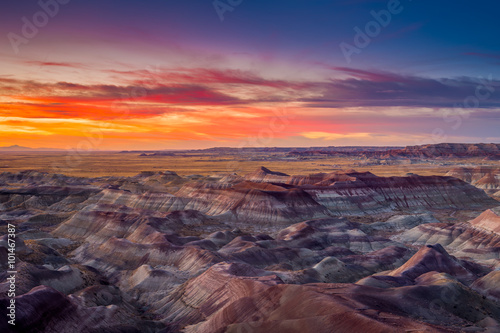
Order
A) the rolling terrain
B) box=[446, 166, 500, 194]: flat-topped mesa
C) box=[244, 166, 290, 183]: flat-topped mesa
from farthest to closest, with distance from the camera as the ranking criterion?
1. box=[446, 166, 500, 194]: flat-topped mesa
2. box=[244, 166, 290, 183]: flat-topped mesa
3. the rolling terrain


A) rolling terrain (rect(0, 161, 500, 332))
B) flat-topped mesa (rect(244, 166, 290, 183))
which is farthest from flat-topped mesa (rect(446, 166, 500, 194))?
flat-topped mesa (rect(244, 166, 290, 183))

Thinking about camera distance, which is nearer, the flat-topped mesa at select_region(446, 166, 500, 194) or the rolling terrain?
the rolling terrain

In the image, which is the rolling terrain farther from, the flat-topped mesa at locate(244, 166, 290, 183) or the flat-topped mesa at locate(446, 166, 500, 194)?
the flat-topped mesa at locate(446, 166, 500, 194)

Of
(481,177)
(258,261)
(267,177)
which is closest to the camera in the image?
(258,261)

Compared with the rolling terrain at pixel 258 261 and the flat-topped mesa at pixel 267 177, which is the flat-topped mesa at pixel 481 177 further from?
the flat-topped mesa at pixel 267 177

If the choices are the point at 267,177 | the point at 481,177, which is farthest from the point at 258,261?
the point at 481,177

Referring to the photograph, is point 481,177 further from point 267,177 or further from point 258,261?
point 258,261

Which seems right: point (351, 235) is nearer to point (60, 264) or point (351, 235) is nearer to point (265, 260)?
point (265, 260)

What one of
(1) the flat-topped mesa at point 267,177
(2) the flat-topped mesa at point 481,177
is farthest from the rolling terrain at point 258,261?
(2) the flat-topped mesa at point 481,177

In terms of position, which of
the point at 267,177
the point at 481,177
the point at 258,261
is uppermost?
the point at 267,177

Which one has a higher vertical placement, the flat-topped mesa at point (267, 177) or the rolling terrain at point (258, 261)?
the flat-topped mesa at point (267, 177)

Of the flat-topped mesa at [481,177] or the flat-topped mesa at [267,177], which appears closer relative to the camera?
the flat-topped mesa at [267,177]
